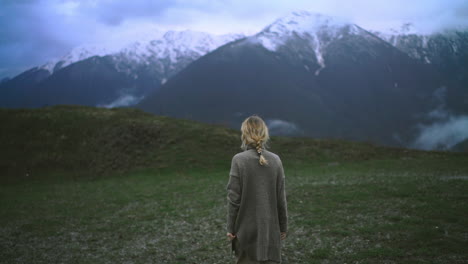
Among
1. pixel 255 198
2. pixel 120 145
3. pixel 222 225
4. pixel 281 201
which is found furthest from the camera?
pixel 120 145

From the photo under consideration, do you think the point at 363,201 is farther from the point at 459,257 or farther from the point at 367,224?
the point at 459,257

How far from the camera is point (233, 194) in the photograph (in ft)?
22.4

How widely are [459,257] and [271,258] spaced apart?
8668 mm

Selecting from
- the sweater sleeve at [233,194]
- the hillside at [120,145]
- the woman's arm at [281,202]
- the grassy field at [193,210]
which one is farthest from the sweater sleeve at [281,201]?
the hillside at [120,145]

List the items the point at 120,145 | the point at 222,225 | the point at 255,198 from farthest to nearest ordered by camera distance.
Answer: the point at 120,145 → the point at 222,225 → the point at 255,198

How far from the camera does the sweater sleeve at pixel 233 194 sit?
6727 millimetres

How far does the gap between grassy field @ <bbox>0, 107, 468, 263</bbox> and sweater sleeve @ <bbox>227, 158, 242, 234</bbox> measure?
22.4 feet

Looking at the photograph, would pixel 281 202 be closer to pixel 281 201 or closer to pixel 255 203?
pixel 281 201

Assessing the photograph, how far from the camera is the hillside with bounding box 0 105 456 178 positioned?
157 ft

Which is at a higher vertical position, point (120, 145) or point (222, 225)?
point (120, 145)

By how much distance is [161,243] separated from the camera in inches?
611

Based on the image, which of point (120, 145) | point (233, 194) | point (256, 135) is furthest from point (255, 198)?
point (120, 145)

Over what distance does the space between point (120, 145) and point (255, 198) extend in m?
50.9

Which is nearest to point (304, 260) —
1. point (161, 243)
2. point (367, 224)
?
point (367, 224)
